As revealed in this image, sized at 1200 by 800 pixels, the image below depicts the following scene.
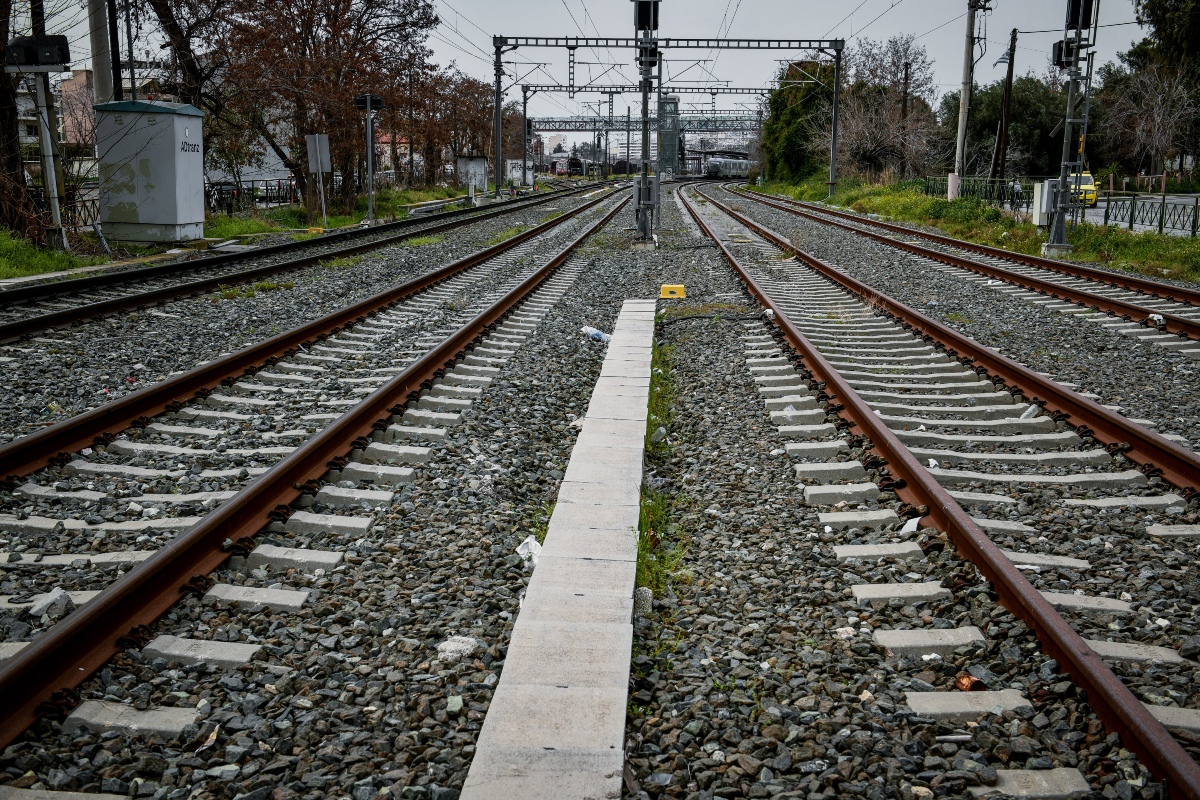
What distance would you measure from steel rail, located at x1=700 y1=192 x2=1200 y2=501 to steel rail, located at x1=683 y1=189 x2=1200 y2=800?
1395mm

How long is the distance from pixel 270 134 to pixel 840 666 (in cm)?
2918

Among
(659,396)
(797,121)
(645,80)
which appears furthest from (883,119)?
(659,396)

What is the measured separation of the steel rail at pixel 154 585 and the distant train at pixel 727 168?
8309 centimetres

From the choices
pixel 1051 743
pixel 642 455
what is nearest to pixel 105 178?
pixel 642 455

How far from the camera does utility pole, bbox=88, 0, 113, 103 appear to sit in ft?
52.2

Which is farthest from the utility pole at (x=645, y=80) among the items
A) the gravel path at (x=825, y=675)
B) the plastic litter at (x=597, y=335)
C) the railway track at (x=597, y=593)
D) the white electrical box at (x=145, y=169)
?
the gravel path at (x=825, y=675)

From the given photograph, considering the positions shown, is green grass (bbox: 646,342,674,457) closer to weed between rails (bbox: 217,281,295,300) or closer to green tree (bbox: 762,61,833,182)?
weed between rails (bbox: 217,281,295,300)

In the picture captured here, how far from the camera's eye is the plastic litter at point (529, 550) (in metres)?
4.16

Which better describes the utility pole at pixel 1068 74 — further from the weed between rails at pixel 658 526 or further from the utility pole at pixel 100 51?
the utility pole at pixel 100 51

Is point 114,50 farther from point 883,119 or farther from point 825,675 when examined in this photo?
point 883,119

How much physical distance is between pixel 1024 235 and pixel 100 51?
1900cm

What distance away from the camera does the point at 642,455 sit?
5.52 metres

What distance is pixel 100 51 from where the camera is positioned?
16406 millimetres

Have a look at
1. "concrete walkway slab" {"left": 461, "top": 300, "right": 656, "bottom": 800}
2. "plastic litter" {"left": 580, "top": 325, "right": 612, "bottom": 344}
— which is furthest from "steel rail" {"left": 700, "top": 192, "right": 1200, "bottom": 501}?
"plastic litter" {"left": 580, "top": 325, "right": 612, "bottom": 344}
